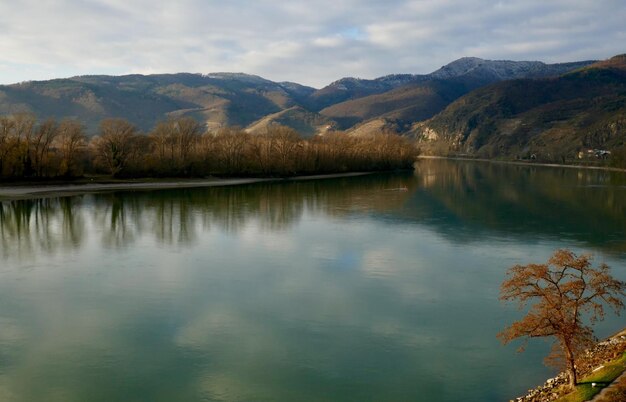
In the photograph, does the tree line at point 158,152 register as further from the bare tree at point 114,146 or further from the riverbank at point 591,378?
the riverbank at point 591,378

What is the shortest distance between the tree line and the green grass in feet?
199

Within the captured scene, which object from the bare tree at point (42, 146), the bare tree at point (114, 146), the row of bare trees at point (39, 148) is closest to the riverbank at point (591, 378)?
the row of bare trees at point (39, 148)

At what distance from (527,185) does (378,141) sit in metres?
46.8

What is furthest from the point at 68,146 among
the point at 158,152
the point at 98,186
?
the point at 158,152

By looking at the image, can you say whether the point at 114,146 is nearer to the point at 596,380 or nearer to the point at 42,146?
the point at 42,146

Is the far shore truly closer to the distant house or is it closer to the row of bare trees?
the row of bare trees

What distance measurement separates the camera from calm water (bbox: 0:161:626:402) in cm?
1316

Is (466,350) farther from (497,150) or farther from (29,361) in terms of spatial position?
(497,150)

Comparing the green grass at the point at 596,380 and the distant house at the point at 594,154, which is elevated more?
the distant house at the point at 594,154

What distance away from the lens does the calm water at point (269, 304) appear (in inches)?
518

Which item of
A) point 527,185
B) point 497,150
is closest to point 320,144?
point 527,185

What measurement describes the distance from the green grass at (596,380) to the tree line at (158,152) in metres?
60.7

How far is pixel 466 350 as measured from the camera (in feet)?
49.9

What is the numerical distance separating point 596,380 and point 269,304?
37.5 ft
